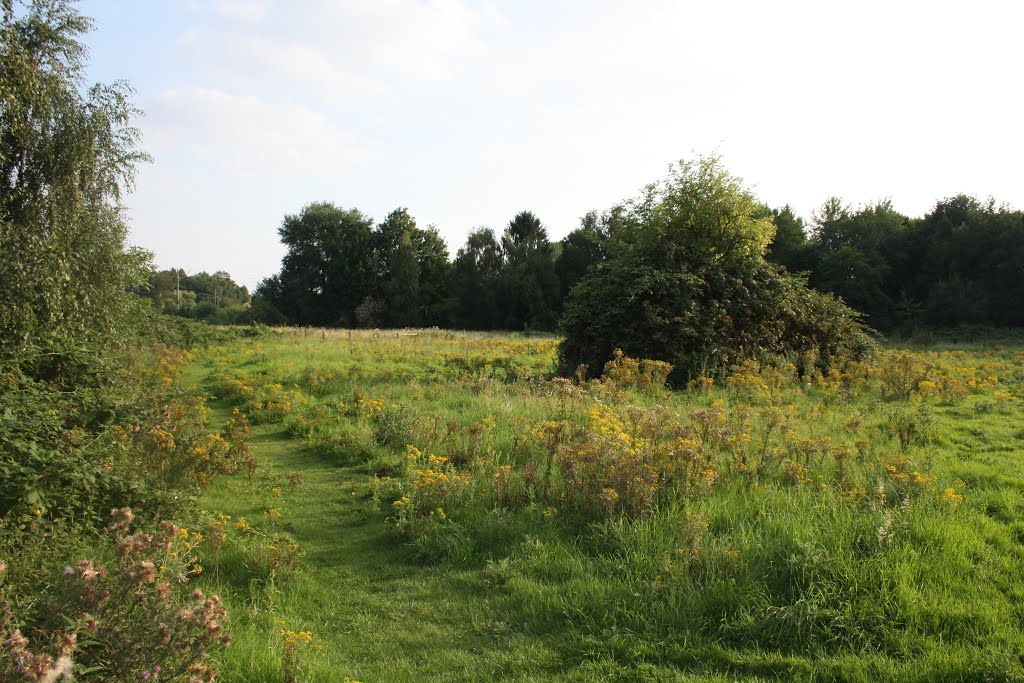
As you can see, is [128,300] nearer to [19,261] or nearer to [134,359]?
[134,359]

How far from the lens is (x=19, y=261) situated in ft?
35.1

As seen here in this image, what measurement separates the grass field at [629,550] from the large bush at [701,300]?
17.6ft

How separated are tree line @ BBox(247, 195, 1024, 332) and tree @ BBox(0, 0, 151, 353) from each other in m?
14.1

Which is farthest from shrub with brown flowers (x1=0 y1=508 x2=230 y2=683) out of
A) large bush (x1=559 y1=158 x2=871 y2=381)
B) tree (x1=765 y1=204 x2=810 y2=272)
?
tree (x1=765 y1=204 x2=810 y2=272)

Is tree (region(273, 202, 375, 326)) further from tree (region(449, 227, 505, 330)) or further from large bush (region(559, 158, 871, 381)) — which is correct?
large bush (region(559, 158, 871, 381))

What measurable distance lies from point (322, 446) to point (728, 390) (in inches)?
302

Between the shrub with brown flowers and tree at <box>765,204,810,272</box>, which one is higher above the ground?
tree at <box>765,204,810,272</box>

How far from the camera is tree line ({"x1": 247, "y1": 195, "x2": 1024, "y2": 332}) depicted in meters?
38.8

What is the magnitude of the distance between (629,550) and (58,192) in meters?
15.5

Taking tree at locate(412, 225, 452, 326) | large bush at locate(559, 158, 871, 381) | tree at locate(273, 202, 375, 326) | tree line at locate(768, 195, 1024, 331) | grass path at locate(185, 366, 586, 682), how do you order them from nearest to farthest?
grass path at locate(185, 366, 586, 682) < large bush at locate(559, 158, 871, 381) < tree line at locate(768, 195, 1024, 331) < tree at locate(412, 225, 452, 326) < tree at locate(273, 202, 375, 326)

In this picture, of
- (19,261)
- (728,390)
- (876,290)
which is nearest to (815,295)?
(728,390)

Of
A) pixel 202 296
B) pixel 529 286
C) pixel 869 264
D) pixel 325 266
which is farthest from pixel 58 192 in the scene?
pixel 202 296

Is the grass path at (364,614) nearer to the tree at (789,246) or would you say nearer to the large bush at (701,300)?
the large bush at (701,300)

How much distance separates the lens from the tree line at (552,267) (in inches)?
1527
